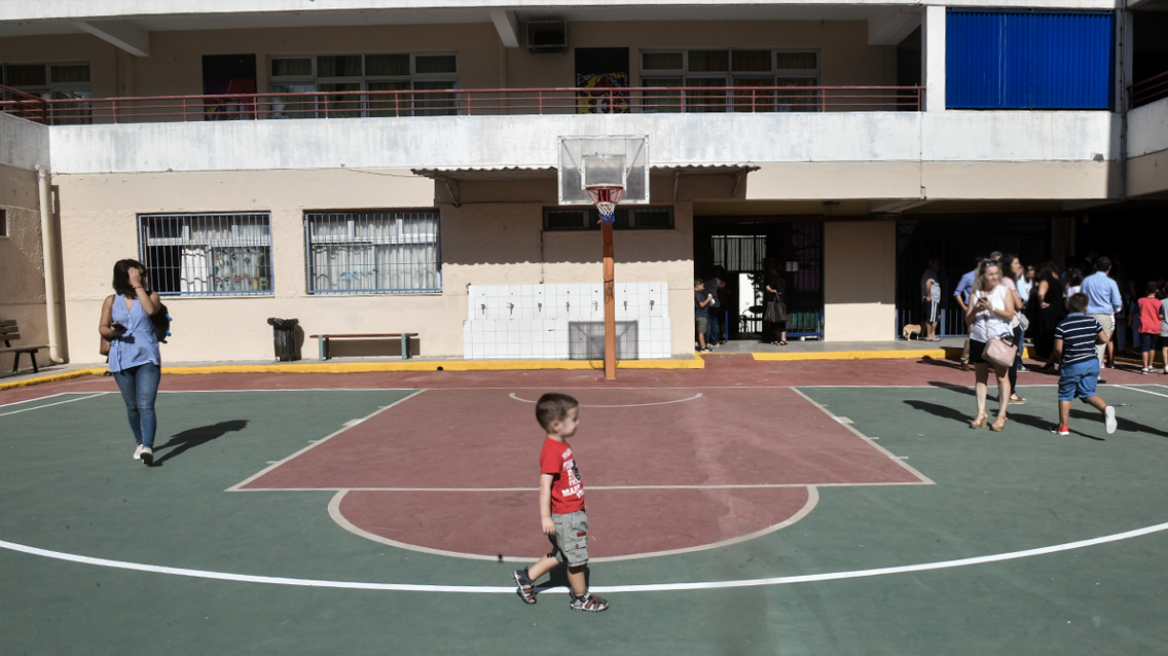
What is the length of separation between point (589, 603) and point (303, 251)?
49.1 ft

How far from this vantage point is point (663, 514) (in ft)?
21.9

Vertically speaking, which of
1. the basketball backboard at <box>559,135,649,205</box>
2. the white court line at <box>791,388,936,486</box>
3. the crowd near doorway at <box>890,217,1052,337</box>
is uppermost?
the basketball backboard at <box>559,135,649,205</box>

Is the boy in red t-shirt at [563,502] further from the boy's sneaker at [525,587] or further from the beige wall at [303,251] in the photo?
the beige wall at [303,251]

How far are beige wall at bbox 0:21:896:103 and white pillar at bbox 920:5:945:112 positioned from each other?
2.20m

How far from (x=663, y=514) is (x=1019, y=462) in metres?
3.96

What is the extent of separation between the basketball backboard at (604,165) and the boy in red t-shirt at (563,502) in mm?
11462

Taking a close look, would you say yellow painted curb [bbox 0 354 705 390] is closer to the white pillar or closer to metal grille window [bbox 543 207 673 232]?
metal grille window [bbox 543 207 673 232]

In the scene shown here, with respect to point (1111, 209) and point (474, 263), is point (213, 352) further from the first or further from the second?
point (1111, 209)

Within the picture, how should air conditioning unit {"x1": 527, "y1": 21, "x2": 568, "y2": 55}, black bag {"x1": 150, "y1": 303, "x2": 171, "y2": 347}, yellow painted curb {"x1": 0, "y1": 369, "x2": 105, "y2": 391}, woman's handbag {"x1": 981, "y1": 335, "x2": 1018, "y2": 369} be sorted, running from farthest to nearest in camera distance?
air conditioning unit {"x1": 527, "y1": 21, "x2": 568, "y2": 55} < yellow painted curb {"x1": 0, "y1": 369, "x2": 105, "y2": 391} < woman's handbag {"x1": 981, "y1": 335, "x2": 1018, "y2": 369} < black bag {"x1": 150, "y1": 303, "x2": 171, "y2": 347}

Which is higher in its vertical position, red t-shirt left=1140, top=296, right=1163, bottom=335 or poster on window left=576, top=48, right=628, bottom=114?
A: poster on window left=576, top=48, right=628, bottom=114

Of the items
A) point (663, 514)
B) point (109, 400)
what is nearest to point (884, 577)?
point (663, 514)

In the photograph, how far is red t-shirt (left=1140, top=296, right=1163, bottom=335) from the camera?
14516 mm

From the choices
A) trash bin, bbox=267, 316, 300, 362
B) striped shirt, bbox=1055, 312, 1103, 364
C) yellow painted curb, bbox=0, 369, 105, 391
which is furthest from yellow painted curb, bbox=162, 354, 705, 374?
striped shirt, bbox=1055, 312, 1103, 364

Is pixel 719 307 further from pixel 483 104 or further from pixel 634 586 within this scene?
pixel 634 586
